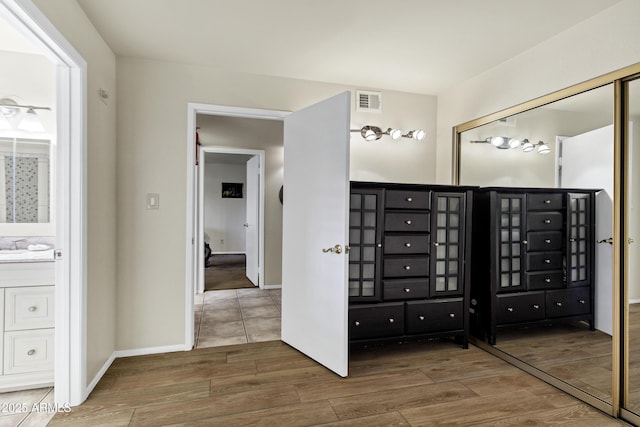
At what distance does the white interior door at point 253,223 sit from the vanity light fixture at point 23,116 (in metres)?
2.98

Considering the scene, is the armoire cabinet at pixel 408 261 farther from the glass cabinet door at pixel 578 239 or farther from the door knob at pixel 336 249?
the glass cabinet door at pixel 578 239

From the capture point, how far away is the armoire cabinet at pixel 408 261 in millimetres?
2703

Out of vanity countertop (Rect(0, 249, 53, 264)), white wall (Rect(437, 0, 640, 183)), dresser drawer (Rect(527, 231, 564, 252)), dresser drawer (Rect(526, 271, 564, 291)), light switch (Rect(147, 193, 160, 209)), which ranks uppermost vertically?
white wall (Rect(437, 0, 640, 183))

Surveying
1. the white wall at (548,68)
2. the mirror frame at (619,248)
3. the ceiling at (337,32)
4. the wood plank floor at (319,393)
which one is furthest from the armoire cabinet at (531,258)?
the ceiling at (337,32)

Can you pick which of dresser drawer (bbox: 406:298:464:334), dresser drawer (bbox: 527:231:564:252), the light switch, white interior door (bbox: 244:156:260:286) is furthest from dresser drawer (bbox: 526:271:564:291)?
white interior door (bbox: 244:156:260:286)

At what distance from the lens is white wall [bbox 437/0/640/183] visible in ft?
6.57

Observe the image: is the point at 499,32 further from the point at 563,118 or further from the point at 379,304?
the point at 379,304

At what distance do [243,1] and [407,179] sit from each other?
223 cm

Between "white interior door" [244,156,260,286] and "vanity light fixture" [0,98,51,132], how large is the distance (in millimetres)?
2981

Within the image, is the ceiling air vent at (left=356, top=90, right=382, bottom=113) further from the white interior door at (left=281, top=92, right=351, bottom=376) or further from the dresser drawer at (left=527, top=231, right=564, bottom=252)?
the dresser drawer at (left=527, top=231, right=564, bottom=252)

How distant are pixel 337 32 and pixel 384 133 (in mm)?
1263

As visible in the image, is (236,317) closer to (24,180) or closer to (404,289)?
(404,289)

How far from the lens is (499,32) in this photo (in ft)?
7.68

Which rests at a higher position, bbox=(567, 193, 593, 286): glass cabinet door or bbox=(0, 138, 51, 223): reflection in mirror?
bbox=(0, 138, 51, 223): reflection in mirror
